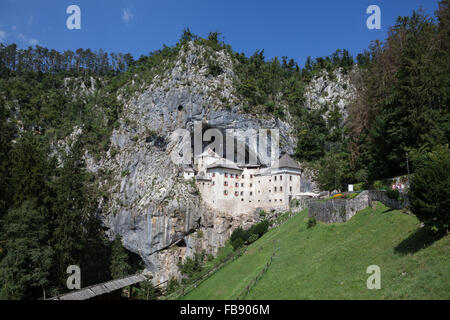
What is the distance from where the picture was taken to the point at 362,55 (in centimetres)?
9512

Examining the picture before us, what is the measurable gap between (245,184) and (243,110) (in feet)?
50.3

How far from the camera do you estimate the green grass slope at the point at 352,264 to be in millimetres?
15367

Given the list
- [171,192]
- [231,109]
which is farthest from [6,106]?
[231,109]

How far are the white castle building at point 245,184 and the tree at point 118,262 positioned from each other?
58.1ft

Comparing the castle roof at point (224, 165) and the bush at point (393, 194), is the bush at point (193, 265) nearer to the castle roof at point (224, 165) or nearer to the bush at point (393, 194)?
the castle roof at point (224, 165)

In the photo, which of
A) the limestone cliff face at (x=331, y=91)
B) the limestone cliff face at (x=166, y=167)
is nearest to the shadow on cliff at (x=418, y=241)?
the limestone cliff face at (x=166, y=167)

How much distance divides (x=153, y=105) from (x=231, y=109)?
59.0 feet

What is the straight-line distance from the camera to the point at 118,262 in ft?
193

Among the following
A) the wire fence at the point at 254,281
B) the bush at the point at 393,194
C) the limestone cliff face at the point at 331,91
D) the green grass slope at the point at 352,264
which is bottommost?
the wire fence at the point at 254,281

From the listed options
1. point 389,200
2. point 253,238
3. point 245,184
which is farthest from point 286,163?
point 389,200

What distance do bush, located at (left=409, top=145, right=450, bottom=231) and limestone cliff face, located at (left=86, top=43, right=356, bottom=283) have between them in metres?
44.0

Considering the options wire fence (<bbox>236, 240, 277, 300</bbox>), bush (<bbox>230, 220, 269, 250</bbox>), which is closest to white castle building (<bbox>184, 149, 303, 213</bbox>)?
bush (<bbox>230, 220, 269, 250</bbox>)

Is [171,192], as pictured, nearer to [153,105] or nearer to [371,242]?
[153,105]

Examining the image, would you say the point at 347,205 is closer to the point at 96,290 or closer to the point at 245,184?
the point at 96,290
